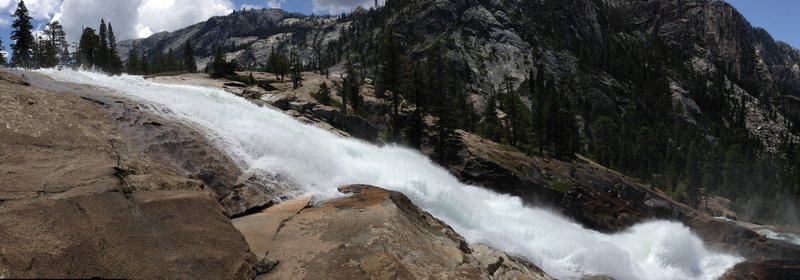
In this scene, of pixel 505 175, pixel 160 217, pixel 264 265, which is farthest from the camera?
pixel 505 175

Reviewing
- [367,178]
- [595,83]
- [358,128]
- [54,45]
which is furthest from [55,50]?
[595,83]

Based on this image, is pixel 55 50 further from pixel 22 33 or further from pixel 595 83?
pixel 595 83

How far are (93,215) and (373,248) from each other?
6103 mm

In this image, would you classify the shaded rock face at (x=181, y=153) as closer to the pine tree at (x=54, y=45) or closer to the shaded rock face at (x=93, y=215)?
the shaded rock face at (x=93, y=215)

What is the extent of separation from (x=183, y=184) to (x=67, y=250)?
16.2 feet

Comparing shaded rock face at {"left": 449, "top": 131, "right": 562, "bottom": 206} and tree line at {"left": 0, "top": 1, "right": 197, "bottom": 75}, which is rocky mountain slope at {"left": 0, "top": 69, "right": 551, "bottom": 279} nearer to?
shaded rock face at {"left": 449, "top": 131, "right": 562, "bottom": 206}

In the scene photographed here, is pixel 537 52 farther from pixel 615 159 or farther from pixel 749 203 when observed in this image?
pixel 749 203

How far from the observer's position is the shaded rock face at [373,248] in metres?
11.2

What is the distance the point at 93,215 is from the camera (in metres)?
9.17

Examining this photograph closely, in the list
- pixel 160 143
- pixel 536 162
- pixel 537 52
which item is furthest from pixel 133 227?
pixel 537 52

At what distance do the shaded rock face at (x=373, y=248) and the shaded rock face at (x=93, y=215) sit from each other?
1532 mm

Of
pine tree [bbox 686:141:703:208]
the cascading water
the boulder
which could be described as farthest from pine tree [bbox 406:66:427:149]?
pine tree [bbox 686:141:703:208]

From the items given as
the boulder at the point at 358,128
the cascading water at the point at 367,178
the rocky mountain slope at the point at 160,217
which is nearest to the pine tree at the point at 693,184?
the cascading water at the point at 367,178

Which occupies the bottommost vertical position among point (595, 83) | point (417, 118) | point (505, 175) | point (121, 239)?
point (505, 175)
